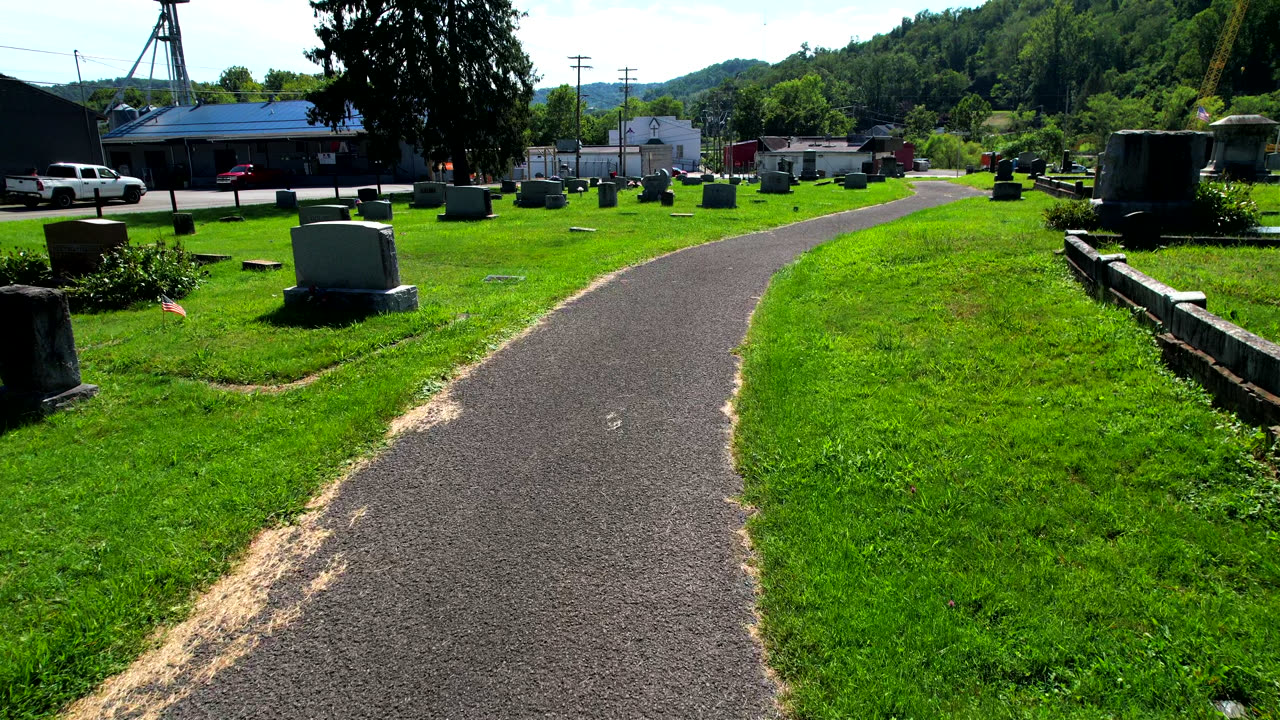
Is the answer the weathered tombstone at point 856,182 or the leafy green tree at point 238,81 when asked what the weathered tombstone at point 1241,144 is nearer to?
the weathered tombstone at point 856,182

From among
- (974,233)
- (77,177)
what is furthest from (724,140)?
(974,233)

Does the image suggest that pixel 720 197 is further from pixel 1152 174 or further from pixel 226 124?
pixel 226 124

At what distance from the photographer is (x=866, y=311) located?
30.1 feet

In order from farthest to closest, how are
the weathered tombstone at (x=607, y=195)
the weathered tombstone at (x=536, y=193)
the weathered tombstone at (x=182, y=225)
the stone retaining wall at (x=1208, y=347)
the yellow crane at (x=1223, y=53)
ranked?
the yellow crane at (x=1223, y=53) < the weathered tombstone at (x=536, y=193) < the weathered tombstone at (x=607, y=195) < the weathered tombstone at (x=182, y=225) < the stone retaining wall at (x=1208, y=347)

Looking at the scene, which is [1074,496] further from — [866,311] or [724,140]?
[724,140]

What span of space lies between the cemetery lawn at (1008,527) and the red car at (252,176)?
180 feet

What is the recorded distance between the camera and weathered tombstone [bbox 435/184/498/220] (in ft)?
77.9

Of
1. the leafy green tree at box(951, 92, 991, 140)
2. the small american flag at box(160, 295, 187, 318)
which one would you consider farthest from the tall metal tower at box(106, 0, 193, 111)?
the leafy green tree at box(951, 92, 991, 140)

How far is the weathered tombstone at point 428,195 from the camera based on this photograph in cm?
2986

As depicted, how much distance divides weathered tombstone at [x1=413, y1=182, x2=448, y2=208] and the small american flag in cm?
1901

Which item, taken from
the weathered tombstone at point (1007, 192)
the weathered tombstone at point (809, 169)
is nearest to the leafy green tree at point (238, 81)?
the weathered tombstone at point (809, 169)

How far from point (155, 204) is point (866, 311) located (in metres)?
37.6

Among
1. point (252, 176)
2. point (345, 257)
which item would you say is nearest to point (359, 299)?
point (345, 257)

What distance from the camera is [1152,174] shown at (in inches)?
497
